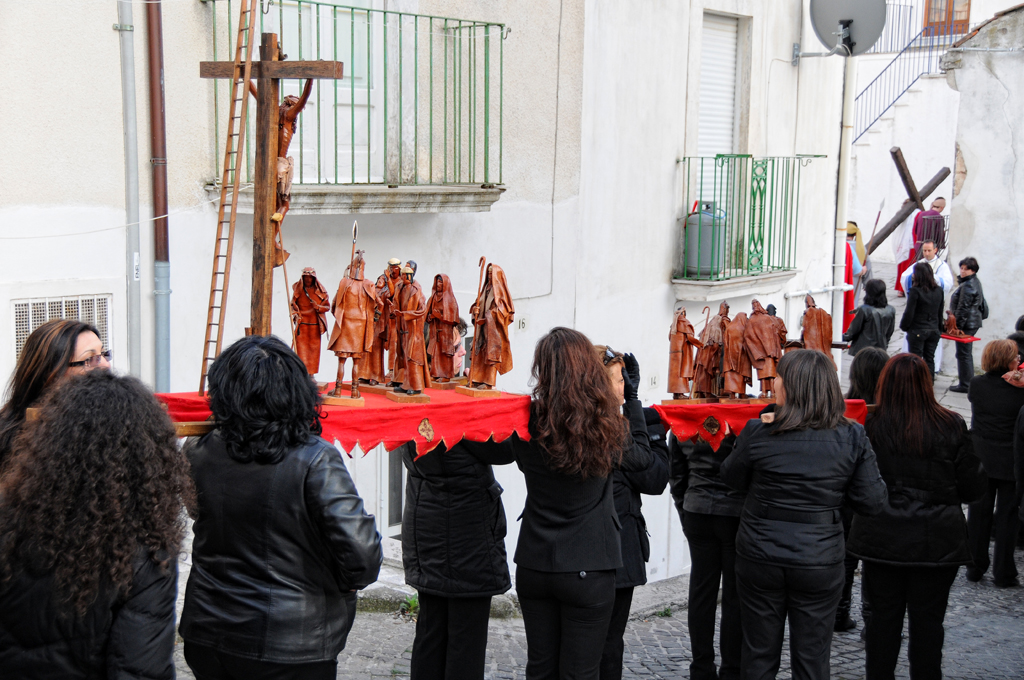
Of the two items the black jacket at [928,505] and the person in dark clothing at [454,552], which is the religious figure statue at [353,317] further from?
the black jacket at [928,505]

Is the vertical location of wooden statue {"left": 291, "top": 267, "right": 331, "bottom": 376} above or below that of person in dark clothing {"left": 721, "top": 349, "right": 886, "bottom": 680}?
above

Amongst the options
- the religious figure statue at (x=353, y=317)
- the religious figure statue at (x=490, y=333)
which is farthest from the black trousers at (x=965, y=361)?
the religious figure statue at (x=353, y=317)

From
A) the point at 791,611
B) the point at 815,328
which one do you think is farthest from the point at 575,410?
the point at 815,328

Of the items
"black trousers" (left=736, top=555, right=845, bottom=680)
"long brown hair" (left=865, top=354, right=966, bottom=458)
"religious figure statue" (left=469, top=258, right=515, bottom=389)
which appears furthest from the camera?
"long brown hair" (left=865, top=354, right=966, bottom=458)

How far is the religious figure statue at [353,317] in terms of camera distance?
14.6 ft

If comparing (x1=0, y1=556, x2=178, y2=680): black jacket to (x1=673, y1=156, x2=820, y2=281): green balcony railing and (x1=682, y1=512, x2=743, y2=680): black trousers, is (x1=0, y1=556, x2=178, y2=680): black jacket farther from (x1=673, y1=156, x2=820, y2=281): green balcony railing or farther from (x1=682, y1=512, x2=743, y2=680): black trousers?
(x1=673, y1=156, x2=820, y2=281): green balcony railing

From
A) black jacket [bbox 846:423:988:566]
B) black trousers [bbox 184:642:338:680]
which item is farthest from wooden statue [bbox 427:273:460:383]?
black jacket [bbox 846:423:988:566]

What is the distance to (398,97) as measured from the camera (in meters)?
7.67

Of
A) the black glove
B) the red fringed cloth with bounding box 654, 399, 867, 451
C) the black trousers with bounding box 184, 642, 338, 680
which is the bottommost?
the black trousers with bounding box 184, 642, 338, 680

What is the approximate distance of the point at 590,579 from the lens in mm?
4160

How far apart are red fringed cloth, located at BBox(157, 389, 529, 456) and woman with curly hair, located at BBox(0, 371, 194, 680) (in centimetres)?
135

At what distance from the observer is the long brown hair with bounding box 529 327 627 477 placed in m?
4.00

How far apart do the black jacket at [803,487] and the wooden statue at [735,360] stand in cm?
92

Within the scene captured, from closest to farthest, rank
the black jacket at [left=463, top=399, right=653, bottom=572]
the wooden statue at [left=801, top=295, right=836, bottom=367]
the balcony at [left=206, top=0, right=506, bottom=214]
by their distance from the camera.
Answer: the black jacket at [left=463, top=399, right=653, bottom=572]
the wooden statue at [left=801, top=295, right=836, bottom=367]
the balcony at [left=206, top=0, right=506, bottom=214]
